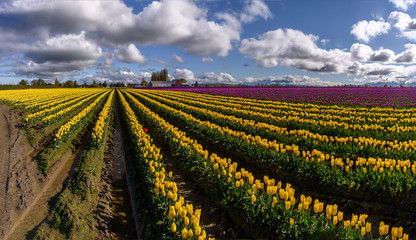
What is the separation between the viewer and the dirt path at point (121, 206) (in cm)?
591

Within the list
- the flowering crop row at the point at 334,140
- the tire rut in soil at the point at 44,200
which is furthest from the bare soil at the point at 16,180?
the flowering crop row at the point at 334,140

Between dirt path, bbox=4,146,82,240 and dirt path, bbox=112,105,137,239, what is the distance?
189 centimetres

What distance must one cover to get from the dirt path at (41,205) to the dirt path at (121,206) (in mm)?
1888

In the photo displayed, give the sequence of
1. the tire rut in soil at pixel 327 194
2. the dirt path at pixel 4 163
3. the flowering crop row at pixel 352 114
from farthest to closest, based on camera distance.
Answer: the flowering crop row at pixel 352 114, the dirt path at pixel 4 163, the tire rut in soil at pixel 327 194

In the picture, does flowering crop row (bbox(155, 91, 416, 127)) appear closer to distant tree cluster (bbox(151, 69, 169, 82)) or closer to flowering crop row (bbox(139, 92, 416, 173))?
Answer: flowering crop row (bbox(139, 92, 416, 173))

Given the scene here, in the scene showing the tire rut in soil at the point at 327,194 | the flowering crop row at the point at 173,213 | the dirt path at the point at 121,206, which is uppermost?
the flowering crop row at the point at 173,213

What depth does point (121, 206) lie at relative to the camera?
7117mm

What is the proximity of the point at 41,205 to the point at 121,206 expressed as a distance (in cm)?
257

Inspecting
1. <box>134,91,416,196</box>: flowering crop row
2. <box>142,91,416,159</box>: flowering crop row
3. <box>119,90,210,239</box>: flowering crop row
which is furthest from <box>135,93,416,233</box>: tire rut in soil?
<box>119,90,210,239</box>: flowering crop row

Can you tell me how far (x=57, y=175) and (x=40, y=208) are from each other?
289 centimetres

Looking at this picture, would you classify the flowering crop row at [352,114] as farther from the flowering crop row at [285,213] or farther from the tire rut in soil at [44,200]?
the tire rut in soil at [44,200]

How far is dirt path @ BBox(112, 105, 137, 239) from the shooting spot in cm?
591

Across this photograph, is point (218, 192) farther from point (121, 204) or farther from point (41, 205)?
point (41, 205)

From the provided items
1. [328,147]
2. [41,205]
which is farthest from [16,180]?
[328,147]
